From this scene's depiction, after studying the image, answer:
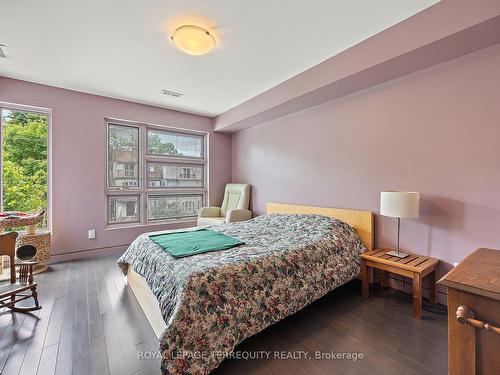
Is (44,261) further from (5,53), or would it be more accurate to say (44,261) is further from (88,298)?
(5,53)

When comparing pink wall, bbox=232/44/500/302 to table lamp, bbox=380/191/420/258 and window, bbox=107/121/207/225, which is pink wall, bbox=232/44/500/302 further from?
window, bbox=107/121/207/225

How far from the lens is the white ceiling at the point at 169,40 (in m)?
1.85

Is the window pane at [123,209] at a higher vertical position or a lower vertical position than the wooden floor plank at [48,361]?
higher

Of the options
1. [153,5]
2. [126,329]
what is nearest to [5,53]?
[153,5]

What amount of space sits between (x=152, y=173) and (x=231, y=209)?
5.23 ft

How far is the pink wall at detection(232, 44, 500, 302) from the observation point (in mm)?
1977

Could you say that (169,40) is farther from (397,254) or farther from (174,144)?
(397,254)

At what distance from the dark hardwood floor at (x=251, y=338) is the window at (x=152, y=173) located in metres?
1.81

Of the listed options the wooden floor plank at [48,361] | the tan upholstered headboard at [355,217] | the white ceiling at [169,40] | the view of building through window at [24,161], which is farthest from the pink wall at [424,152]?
the view of building through window at [24,161]

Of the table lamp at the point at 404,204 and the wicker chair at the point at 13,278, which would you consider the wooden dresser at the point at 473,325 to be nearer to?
the table lamp at the point at 404,204

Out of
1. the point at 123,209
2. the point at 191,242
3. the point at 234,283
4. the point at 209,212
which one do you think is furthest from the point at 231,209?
the point at 234,283

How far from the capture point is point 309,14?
1923 millimetres

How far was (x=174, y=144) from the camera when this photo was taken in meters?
4.59

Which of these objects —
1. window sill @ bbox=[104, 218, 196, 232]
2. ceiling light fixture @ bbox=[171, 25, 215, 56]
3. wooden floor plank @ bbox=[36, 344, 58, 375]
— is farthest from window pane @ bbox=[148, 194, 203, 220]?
ceiling light fixture @ bbox=[171, 25, 215, 56]
